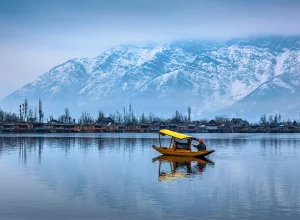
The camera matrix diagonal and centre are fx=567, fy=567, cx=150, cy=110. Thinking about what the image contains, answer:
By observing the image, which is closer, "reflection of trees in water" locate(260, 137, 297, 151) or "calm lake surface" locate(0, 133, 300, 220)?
"calm lake surface" locate(0, 133, 300, 220)

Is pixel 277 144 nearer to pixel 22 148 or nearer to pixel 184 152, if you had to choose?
pixel 184 152

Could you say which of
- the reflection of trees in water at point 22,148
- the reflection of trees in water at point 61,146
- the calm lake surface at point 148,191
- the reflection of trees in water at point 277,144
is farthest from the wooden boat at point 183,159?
the reflection of trees in water at point 277,144

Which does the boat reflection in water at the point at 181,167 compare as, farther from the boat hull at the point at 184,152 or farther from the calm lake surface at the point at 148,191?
the boat hull at the point at 184,152

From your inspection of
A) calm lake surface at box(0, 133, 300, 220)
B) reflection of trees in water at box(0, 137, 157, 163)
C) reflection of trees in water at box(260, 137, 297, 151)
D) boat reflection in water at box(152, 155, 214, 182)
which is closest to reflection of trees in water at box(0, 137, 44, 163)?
reflection of trees in water at box(0, 137, 157, 163)

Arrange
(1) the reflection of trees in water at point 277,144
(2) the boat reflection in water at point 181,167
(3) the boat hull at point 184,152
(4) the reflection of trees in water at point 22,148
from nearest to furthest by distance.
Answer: (2) the boat reflection in water at point 181,167 < (3) the boat hull at point 184,152 < (4) the reflection of trees in water at point 22,148 < (1) the reflection of trees in water at point 277,144

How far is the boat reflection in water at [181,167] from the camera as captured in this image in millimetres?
54688

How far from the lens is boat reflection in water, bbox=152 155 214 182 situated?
179 ft

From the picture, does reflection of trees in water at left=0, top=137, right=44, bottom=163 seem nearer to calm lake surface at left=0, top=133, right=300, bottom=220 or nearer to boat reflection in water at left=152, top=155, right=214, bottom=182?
calm lake surface at left=0, top=133, right=300, bottom=220

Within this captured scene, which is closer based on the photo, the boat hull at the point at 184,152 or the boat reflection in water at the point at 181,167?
the boat reflection in water at the point at 181,167

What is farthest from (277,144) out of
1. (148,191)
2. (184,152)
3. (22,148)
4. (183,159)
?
(148,191)

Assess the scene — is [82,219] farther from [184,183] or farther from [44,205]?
[184,183]

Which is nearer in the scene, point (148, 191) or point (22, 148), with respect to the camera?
point (148, 191)

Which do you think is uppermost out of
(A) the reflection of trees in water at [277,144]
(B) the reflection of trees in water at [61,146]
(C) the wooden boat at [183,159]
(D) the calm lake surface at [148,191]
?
(B) the reflection of trees in water at [61,146]

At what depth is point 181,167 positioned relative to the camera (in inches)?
2562
